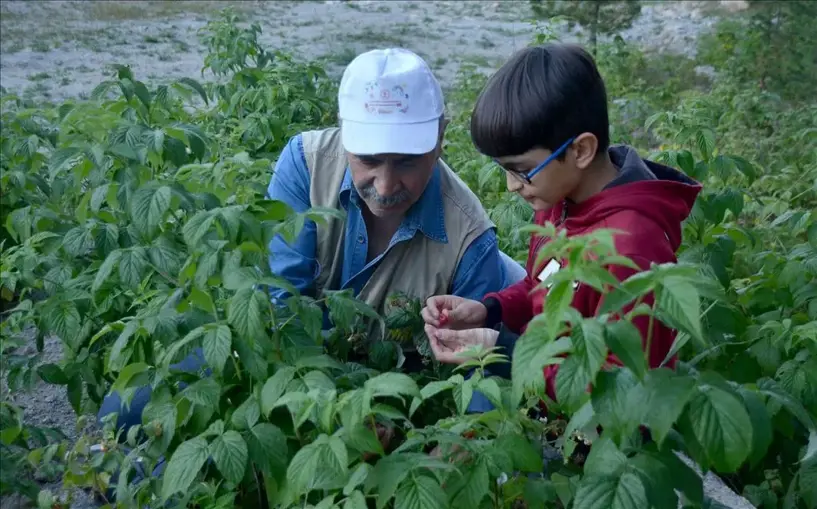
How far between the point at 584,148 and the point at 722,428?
1082 mm

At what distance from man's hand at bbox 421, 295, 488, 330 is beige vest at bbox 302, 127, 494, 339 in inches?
11.7

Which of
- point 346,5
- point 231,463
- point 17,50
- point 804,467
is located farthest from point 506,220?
point 346,5

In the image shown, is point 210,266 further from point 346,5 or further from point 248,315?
point 346,5

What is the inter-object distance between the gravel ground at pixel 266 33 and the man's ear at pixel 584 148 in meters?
6.30

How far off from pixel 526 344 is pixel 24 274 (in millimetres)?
2003

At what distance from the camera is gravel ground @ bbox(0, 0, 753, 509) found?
1028 cm

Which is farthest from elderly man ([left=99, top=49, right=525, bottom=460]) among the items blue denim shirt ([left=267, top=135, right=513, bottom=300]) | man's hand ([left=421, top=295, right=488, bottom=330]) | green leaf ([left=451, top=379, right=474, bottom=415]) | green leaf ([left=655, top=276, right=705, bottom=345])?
green leaf ([left=655, top=276, right=705, bottom=345])

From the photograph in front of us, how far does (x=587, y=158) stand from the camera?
249 centimetres

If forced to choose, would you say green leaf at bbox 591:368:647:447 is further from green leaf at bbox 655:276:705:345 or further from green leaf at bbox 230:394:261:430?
green leaf at bbox 230:394:261:430

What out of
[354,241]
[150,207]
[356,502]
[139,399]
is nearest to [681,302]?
[356,502]

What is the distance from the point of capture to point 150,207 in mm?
2596

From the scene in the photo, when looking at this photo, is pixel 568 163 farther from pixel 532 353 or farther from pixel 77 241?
pixel 77 241

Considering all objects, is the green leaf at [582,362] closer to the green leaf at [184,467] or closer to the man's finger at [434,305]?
the green leaf at [184,467]

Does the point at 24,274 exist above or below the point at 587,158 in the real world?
below
